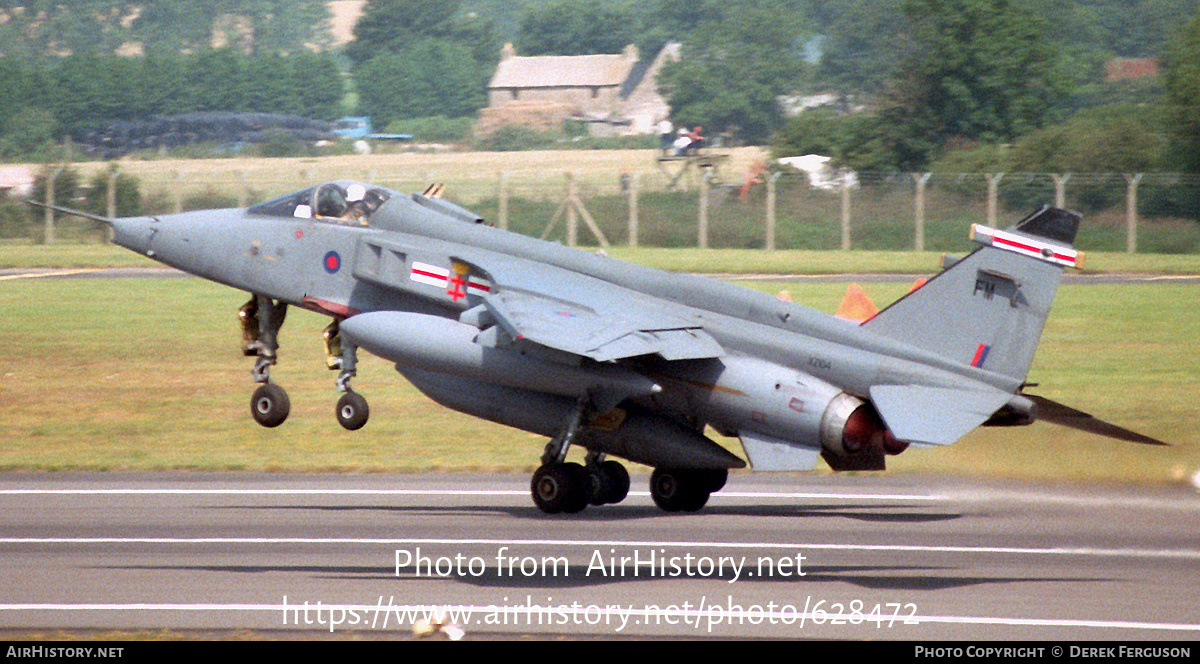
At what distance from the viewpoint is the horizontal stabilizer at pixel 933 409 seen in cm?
1402

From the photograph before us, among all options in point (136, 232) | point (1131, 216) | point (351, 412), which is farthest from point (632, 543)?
point (1131, 216)

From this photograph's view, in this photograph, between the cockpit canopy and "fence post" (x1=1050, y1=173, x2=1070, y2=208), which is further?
"fence post" (x1=1050, y1=173, x2=1070, y2=208)

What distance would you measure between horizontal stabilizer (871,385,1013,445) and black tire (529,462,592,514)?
345cm

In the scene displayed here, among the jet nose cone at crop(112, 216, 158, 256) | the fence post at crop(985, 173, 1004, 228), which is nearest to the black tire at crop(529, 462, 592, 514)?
the jet nose cone at crop(112, 216, 158, 256)

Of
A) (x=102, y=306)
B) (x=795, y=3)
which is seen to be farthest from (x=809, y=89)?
(x=102, y=306)

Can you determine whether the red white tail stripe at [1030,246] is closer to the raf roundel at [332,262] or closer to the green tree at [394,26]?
the raf roundel at [332,262]

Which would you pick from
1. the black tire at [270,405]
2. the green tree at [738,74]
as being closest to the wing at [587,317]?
the black tire at [270,405]

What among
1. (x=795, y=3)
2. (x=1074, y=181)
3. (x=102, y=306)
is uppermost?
(x=795, y=3)

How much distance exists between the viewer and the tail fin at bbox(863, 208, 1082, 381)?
15102 millimetres

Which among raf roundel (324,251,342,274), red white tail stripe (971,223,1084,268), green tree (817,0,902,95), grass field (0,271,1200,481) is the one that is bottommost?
grass field (0,271,1200,481)

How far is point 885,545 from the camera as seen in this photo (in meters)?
15.0

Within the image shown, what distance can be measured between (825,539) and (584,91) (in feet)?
319

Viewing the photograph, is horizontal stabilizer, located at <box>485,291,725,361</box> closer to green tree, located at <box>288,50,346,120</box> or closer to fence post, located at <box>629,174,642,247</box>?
fence post, located at <box>629,174,642,247</box>

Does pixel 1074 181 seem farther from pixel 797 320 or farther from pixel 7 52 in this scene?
pixel 7 52
